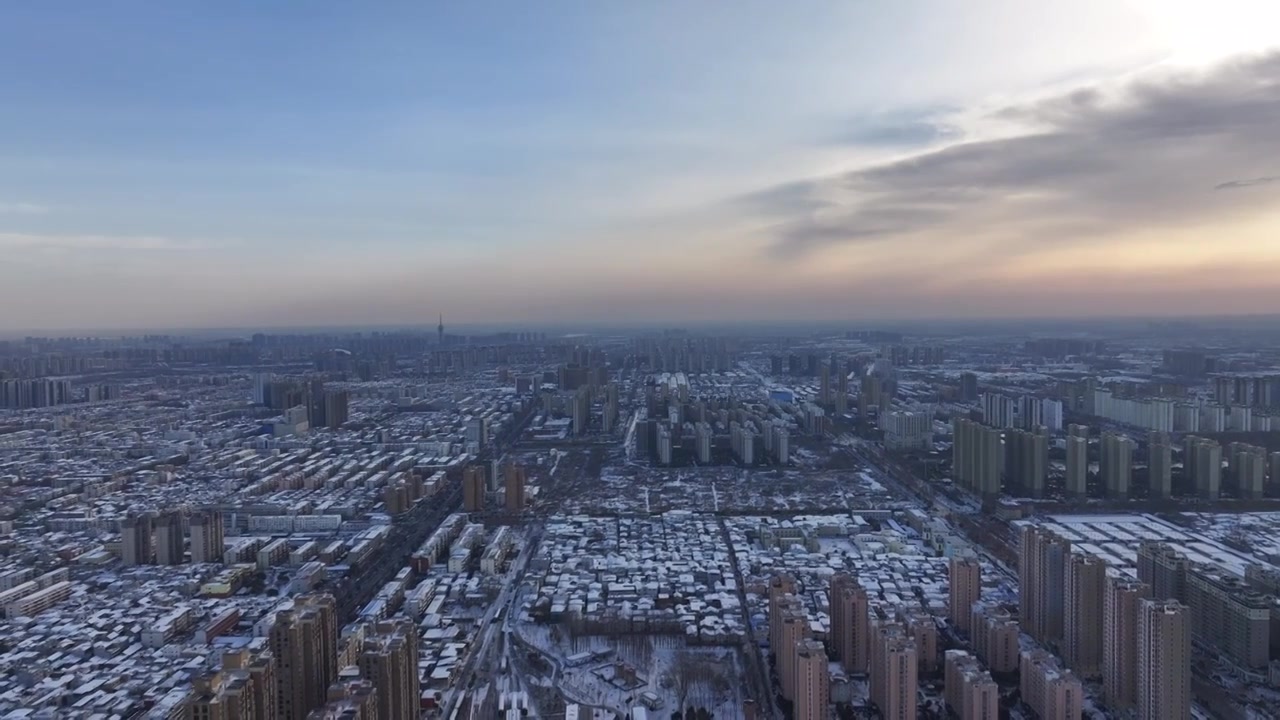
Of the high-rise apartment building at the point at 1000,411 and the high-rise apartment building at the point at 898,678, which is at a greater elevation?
the high-rise apartment building at the point at 1000,411

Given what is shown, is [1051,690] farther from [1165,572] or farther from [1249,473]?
[1249,473]

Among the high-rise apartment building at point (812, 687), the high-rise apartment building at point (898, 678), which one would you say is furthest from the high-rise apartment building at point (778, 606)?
the high-rise apartment building at point (898, 678)

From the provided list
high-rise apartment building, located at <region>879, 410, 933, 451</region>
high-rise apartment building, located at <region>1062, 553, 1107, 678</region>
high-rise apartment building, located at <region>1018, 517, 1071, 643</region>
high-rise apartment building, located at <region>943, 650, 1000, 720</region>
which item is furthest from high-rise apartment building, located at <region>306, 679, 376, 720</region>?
high-rise apartment building, located at <region>879, 410, 933, 451</region>

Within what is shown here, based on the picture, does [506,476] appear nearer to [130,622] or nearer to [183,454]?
[130,622]

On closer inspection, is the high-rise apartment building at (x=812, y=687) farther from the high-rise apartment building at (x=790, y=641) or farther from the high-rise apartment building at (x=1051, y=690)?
the high-rise apartment building at (x=1051, y=690)

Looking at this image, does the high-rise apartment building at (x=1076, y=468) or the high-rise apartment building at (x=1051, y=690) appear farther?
the high-rise apartment building at (x=1076, y=468)

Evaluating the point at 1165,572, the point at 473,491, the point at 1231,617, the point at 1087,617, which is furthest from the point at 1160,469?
the point at 473,491
